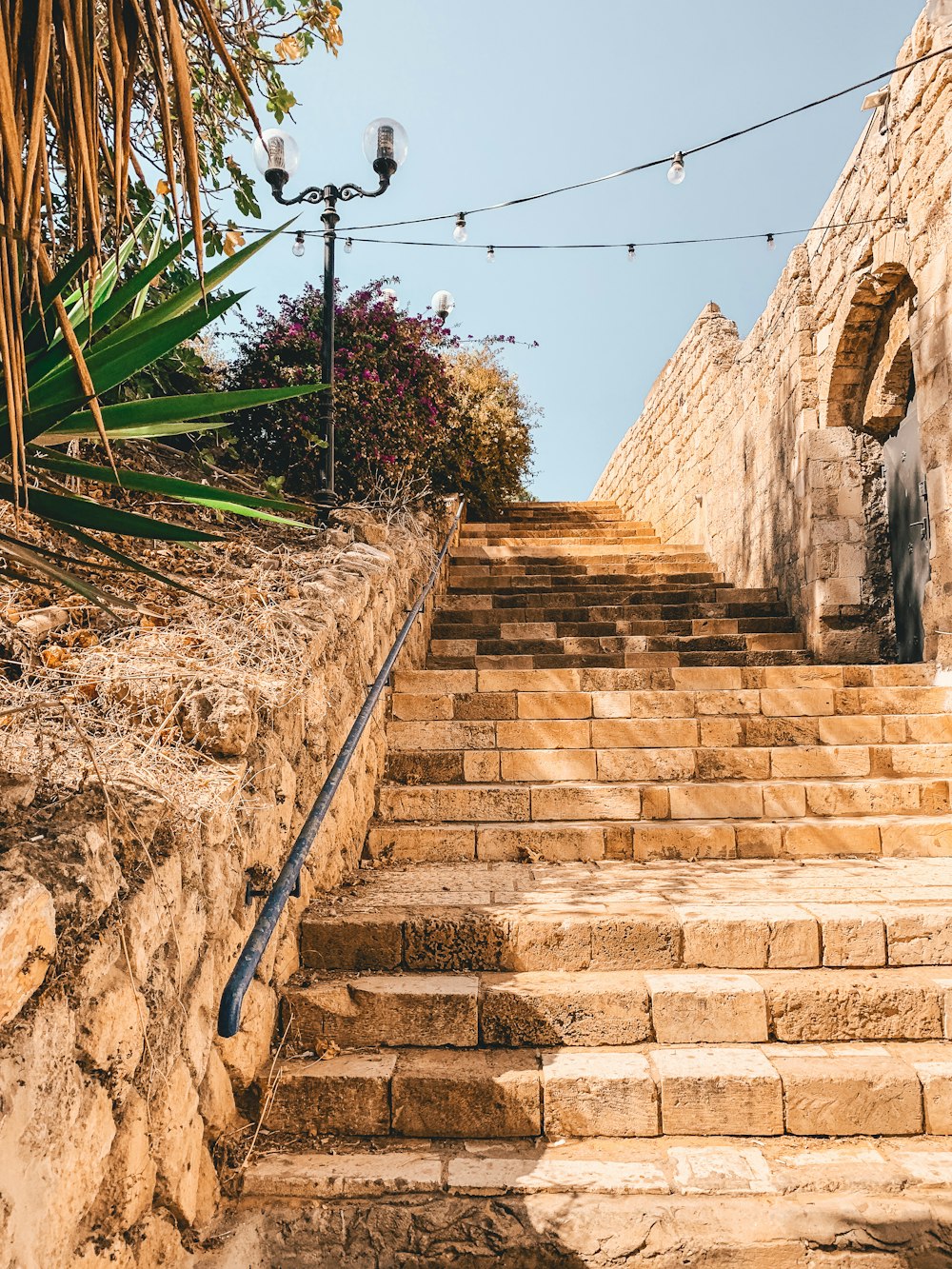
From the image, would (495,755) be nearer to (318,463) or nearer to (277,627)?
(277,627)

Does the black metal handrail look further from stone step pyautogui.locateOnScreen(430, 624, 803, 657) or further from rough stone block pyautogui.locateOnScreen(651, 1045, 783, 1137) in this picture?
stone step pyautogui.locateOnScreen(430, 624, 803, 657)

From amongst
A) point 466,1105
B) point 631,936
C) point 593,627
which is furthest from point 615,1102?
point 593,627

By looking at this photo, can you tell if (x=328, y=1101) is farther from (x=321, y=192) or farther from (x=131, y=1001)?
(x=321, y=192)

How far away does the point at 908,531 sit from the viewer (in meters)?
5.88

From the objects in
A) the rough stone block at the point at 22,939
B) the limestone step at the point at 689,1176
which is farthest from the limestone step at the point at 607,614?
the rough stone block at the point at 22,939

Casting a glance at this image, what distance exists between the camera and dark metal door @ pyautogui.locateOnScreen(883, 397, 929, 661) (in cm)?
566

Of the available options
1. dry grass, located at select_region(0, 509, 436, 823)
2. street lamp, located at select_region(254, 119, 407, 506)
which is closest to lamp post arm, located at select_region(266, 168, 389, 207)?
street lamp, located at select_region(254, 119, 407, 506)

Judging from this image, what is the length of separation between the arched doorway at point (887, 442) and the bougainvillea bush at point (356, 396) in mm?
3250

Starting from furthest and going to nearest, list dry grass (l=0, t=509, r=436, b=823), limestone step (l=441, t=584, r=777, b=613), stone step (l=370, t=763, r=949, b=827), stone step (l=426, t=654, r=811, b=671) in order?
limestone step (l=441, t=584, r=777, b=613) < stone step (l=426, t=654, r=811, b=671) < stone step (l=370, t=763, r=949, b=827) < dry grass (l=0, t=509, r=436, b=823)

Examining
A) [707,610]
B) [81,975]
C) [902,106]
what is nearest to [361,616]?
[81,975]

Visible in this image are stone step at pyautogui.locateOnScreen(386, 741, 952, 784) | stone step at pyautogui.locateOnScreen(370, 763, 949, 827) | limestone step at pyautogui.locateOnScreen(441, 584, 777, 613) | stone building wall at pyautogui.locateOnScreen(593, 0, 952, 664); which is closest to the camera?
stone step at pyautogui.locateOnScreen(370, 763, 949, 827)

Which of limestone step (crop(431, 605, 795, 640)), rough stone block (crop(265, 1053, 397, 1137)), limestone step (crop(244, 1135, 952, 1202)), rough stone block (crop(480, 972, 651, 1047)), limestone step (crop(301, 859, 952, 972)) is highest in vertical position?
limestone step (crop(431, 605, 795, 640))

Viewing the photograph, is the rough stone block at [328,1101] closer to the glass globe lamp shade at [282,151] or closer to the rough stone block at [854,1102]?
the rough stone block at [854,1102]

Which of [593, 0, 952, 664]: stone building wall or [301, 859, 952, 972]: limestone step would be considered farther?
[593, 0, 952, 664]: stone building wall
